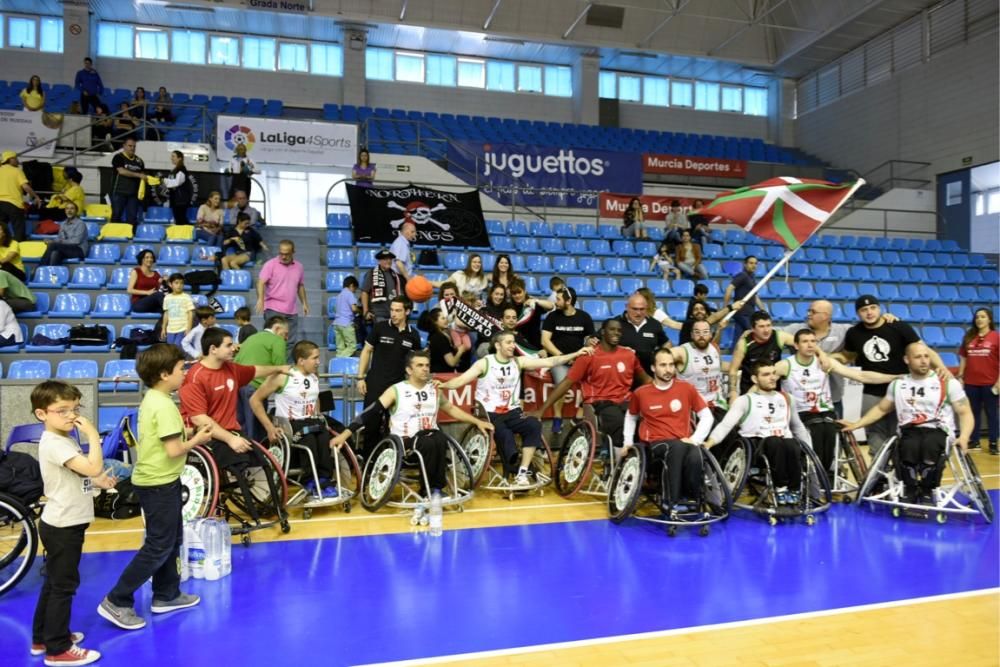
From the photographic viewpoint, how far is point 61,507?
3.29 m

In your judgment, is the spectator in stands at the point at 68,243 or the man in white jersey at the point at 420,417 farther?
the spectator in stands at the point at 68,243

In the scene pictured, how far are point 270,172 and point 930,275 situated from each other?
12.8m

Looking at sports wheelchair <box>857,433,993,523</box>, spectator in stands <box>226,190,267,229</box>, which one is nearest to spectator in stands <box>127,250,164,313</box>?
spectator in stands <box>226,190,267,229</box>

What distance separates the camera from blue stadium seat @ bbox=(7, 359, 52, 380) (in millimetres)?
7371

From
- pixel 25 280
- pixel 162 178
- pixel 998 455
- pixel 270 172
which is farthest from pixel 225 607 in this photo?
pixel 270 172

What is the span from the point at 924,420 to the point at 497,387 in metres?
3.27

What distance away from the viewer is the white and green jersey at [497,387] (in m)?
6.15

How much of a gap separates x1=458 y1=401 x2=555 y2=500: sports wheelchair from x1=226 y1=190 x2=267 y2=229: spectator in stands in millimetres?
5552

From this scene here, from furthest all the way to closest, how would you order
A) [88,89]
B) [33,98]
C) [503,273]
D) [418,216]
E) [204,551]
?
1. [88,89]
2. [33,98]
3. [418,216]
4. [503,273]
5. [204,551]

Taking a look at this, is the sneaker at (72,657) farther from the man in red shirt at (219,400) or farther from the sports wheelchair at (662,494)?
the sports wheelchair at (662,494)

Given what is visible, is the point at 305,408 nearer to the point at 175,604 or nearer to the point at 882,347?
the point at 175,604

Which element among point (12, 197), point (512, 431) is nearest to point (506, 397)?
point (512, 431)

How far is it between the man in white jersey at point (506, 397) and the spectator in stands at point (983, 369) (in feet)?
16.5

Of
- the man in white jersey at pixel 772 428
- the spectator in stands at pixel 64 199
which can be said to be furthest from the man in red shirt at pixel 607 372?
the spectator in stands at pixel 64 199
